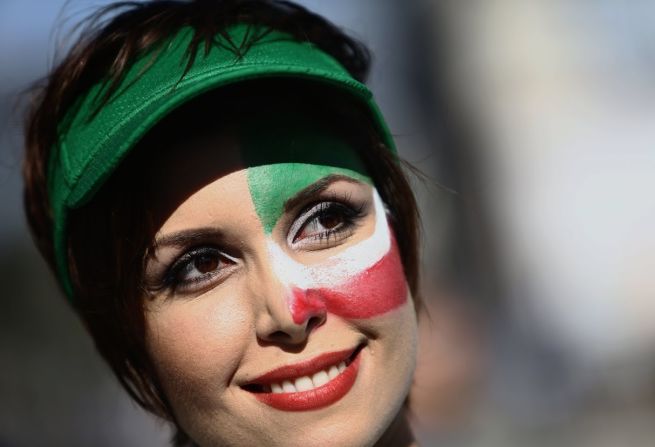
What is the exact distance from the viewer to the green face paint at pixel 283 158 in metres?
1.62

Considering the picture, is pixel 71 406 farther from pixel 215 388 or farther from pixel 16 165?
pixel 215 388

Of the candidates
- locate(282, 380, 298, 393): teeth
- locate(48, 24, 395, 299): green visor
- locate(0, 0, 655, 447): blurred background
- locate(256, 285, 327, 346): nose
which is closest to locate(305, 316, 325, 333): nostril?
locate(256, 285, 327, 346): nose

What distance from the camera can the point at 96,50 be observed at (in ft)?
5.70

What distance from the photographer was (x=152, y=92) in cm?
159

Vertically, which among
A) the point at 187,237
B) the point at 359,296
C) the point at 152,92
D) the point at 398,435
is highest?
the point at 152,92

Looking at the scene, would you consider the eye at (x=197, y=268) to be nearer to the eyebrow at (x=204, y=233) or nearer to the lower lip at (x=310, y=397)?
the eyebrow at (x=204, y=233)

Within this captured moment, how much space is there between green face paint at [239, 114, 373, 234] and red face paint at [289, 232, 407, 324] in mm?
153

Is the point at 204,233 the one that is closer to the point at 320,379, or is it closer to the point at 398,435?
the point at 320,379

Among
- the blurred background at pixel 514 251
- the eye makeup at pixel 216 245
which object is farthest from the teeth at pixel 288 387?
the blurred background at pixel 514 251

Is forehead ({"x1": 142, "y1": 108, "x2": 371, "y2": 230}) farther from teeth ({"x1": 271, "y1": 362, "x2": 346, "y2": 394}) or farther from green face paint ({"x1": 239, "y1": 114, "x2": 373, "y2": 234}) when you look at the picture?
teeth ({"x1": 271, "y1": 362, "x2": 346, "y2": 394})

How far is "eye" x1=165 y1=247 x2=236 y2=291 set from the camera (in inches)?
64.4

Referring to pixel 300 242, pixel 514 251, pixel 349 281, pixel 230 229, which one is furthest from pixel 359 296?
pixel 514 251

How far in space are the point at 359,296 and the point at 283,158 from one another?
29cm

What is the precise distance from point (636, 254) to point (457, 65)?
9.16 feet
